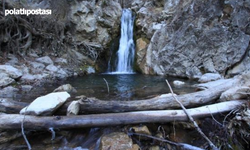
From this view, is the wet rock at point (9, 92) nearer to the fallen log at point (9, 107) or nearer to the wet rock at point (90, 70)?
the fallen log at point (9, 107)

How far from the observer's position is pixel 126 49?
564 inches

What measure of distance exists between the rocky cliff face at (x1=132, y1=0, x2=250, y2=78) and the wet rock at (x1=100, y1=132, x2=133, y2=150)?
8.80 meters

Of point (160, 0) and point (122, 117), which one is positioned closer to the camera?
point (122, 117)

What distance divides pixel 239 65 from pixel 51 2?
13702 mm

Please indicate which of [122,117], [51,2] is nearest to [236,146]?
[122,117]

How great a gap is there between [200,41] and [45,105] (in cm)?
1022

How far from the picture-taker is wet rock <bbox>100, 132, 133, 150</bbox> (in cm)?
244

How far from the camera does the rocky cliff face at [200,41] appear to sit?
9.21 meters

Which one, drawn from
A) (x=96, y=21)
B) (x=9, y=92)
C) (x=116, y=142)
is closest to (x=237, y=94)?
(x=116, y=142)

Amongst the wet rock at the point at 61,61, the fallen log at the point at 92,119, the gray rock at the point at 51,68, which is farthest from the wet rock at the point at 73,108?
the wet rock at the point at 61,61

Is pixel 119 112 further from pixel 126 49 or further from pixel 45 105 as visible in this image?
pixel 126 49

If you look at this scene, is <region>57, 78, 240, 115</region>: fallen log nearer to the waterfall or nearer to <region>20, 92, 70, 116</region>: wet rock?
<region>20, 92, 70, 116</region>: wet rock

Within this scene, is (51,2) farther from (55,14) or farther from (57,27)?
(57,27)

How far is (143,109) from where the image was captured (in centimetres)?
323
